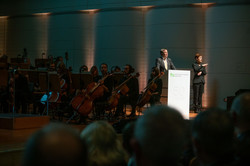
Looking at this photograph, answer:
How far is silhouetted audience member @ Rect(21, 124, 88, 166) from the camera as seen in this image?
30.1 inches

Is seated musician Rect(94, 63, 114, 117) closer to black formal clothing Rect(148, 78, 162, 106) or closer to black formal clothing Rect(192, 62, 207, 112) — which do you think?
black formal clothing Rect(148, 78, 162, 106)

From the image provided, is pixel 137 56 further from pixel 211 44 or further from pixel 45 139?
pixel 45 139

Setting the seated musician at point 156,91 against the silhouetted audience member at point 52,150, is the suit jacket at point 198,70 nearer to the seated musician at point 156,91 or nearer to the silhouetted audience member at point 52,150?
the seated musician at point 156,91

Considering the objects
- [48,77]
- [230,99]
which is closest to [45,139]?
[48,77]

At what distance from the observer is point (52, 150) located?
0.77 m

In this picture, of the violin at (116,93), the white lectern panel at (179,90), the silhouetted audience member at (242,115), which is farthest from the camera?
the violin at (116,93)

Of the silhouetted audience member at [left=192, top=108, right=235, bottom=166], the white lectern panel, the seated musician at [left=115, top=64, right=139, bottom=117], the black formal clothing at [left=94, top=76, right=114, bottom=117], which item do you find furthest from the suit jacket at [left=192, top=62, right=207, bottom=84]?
the silhouetted audience member at [left=192, top=108, right=235, bottom=166]

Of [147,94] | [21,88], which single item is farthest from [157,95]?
[21,88]

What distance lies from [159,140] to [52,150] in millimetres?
379

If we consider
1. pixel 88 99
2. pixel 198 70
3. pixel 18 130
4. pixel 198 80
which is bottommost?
pixel 18 130

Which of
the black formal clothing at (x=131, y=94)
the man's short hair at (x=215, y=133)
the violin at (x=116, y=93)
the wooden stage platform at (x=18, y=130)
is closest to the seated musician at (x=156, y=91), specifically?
the black formal clothing at (x=131, y=94)

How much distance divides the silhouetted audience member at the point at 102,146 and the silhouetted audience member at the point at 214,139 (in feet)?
1.39

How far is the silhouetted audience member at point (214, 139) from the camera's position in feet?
4.56

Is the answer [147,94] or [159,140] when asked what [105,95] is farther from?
[159,140]
